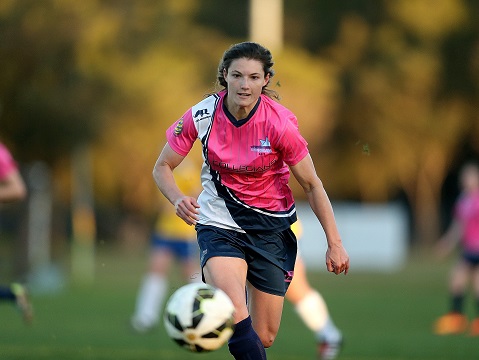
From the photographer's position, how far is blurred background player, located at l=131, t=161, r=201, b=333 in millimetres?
13633

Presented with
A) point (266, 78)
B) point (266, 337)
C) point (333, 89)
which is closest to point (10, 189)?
point (266, 337)

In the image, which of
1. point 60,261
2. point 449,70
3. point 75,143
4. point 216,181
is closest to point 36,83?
point 75,143

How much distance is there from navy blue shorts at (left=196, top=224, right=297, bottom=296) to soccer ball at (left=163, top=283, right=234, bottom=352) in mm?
715

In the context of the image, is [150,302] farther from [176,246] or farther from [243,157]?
[243,157]

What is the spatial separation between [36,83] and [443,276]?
34.1 feet

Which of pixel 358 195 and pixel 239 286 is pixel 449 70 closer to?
pixel 358 195

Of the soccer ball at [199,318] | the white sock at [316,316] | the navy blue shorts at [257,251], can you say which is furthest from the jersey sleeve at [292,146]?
the white sock at [316,316]

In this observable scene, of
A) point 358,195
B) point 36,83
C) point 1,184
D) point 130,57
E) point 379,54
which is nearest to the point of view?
point 1,184

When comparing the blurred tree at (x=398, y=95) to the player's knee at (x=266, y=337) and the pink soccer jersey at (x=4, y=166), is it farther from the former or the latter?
the player's knee at (x=266, y=337)

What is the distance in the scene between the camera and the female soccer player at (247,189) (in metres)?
6.76

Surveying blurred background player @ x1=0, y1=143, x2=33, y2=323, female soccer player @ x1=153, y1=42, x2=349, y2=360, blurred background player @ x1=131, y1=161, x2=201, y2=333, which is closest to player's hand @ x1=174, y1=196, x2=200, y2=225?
female soccer player @ x1=153, y1=42, x2=349, y2=360

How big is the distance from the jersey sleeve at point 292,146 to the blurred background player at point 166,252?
6948 millimetres

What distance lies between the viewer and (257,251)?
23.0 feet

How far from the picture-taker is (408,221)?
45.9 meters
